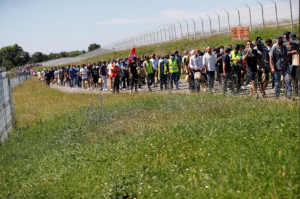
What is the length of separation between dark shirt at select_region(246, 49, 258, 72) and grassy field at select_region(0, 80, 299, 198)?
3.01 meters

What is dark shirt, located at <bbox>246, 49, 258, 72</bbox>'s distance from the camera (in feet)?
57.6

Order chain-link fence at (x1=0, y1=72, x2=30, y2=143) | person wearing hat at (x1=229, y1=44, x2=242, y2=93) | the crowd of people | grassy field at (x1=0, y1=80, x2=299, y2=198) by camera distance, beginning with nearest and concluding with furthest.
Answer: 1. grassy field at (x1=0, y1=80, x2=299, y2=198)
2. the crowd of people
3. chain-link fence at (x1=0, y1=72, x2=30, y2=143)
4. person wearing hat at (x1=229, y1=44, x2=242, y2=93)

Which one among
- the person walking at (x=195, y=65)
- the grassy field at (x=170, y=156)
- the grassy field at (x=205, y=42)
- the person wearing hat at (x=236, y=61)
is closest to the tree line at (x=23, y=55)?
the grassy field at (x=205, y=42)

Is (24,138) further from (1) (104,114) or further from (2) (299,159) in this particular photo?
(2) (299,159)

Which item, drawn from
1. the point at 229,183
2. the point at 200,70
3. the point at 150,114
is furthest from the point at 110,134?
the point at 200,70

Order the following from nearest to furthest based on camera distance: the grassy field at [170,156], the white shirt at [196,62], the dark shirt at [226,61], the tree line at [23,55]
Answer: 1. the grassy field at [170,156]
2. the dark shirt at [226,61]
3. the white shirt at [196,62]
4. the tree line at [23,55]

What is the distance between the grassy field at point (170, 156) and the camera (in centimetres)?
713

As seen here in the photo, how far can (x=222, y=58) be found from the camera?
1995 cm

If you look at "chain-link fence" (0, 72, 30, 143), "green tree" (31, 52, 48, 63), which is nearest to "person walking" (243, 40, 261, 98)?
"chain-link fence" (0, 72, 30, 143)

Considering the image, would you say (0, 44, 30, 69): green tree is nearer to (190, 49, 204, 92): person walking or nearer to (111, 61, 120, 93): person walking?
(111, 61, 120, 93): person walking

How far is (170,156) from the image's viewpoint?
9641mm

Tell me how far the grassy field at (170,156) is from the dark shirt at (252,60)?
3.01m

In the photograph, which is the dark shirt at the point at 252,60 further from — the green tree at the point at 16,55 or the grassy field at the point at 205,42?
the green tree at the point at 16,55

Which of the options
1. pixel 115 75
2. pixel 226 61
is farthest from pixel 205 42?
pixel 226 61
